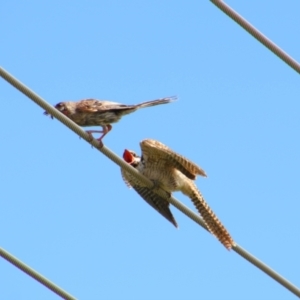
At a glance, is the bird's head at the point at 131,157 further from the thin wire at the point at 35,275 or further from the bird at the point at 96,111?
the thin wire at the point at 35,275

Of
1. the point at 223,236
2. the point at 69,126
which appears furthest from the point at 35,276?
the point at 223,236

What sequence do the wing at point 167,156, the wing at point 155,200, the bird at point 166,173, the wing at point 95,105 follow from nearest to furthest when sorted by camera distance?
the wing at point 167,156, the bird at point 166,173, the wing at point 95,105, the wing at point 155,200

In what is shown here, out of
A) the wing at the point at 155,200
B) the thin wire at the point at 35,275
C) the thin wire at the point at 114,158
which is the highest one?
the wing at the point at 155,200

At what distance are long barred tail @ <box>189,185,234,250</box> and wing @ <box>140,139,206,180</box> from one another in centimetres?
42

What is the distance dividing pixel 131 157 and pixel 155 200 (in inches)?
20.8

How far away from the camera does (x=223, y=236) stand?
11422mm

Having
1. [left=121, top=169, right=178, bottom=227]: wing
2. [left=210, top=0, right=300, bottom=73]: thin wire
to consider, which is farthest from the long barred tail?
[left=210, top=0, right=300, bottom=73]: thin wire

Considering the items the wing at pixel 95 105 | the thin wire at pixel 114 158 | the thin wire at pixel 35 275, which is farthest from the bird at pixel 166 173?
the thin wire at pixel 35 275

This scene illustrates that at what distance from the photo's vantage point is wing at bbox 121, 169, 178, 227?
1271 cm

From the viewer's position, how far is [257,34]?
9156 mm

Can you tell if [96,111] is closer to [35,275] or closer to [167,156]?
[167,156]

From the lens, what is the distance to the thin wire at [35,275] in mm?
8713

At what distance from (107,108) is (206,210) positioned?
1.43 metres

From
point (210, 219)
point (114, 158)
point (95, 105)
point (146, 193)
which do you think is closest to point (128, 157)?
point (146, 193)
